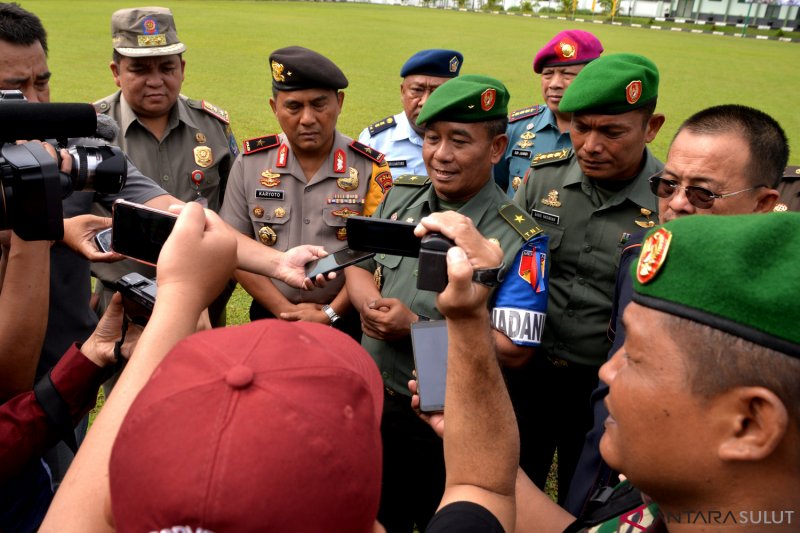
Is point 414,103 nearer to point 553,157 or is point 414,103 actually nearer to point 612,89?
point 553,157

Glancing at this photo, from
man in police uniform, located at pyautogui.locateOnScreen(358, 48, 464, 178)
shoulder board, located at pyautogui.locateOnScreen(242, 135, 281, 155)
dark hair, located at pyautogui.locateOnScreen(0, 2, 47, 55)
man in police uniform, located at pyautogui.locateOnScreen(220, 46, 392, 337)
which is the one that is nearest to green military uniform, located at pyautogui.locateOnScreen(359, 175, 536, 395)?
man in police uniform, located at pyautogui.locateOnScreen(220, 46, 392, 337)

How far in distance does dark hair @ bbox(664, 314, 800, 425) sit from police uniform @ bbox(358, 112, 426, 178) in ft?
10.3

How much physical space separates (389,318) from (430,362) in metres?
0.64

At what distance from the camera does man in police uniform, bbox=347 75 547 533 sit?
248 cm

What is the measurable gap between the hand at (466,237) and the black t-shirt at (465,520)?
0.55m

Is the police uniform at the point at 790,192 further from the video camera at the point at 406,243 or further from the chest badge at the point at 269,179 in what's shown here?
the chest badge at the point at 269,179

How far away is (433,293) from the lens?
2600 mm

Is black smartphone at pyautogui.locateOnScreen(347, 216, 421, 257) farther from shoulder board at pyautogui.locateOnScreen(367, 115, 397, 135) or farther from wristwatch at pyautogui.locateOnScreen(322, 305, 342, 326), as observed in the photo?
shoulder board at pyautogui.locateOnScreen(367, 115, 397, 135)

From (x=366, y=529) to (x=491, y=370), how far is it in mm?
559

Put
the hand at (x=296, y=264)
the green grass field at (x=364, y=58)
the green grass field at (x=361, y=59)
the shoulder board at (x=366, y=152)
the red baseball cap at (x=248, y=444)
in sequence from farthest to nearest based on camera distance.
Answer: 1. the green grass field at (x=364, y=58)
2. the green grass field at (x=361, y=59)
3. the shoulder board at (x=366, y=152)
4. the hand at (x=296, y=264)
5. the red baseball cap at (x=248, y=444)

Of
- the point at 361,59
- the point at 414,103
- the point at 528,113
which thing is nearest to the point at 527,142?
the point at 528,113

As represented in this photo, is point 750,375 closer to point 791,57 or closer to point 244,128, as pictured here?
point 244,128

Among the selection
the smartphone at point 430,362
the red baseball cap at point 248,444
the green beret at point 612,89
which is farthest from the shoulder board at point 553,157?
the red baseball cap at point 248,444

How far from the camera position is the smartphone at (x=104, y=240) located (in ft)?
6.79
